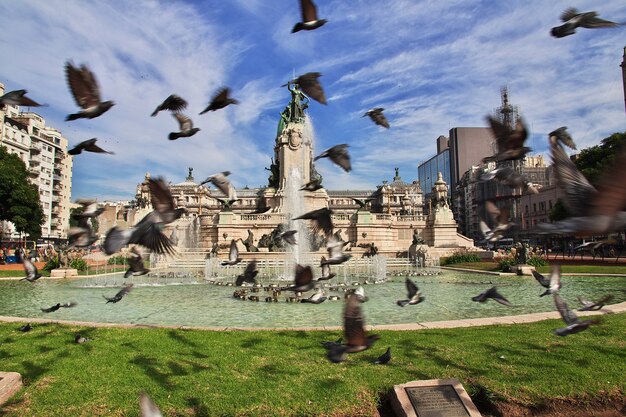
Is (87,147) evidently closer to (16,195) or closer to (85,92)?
(85,92)

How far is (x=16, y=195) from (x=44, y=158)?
46.5m

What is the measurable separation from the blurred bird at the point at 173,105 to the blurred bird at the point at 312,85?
1820 mm

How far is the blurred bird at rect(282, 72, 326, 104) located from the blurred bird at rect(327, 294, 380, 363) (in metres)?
3.78

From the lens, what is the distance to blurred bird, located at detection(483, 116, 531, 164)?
199 inches

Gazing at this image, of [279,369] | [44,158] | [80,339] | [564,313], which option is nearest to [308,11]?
[564,313]

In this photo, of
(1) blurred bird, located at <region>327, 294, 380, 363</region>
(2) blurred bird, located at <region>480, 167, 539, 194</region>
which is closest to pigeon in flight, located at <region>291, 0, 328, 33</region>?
(2) blurred bird, located at <region>480, 167, 539, 194</region>

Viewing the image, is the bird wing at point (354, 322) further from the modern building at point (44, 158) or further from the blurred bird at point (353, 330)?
the modern building at point (44, 158)

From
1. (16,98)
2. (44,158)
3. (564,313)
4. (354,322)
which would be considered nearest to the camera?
(354,322)

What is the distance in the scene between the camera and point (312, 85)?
22.0 feet

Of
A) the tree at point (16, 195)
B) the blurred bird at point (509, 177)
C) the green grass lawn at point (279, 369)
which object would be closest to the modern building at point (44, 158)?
the tree at point (16, 195)

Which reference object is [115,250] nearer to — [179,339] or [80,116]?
[80,116]

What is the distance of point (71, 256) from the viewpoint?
30.1 m

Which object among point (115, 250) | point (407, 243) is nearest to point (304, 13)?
point (115, 250)

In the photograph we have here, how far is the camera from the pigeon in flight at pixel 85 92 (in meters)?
A: 5.53
